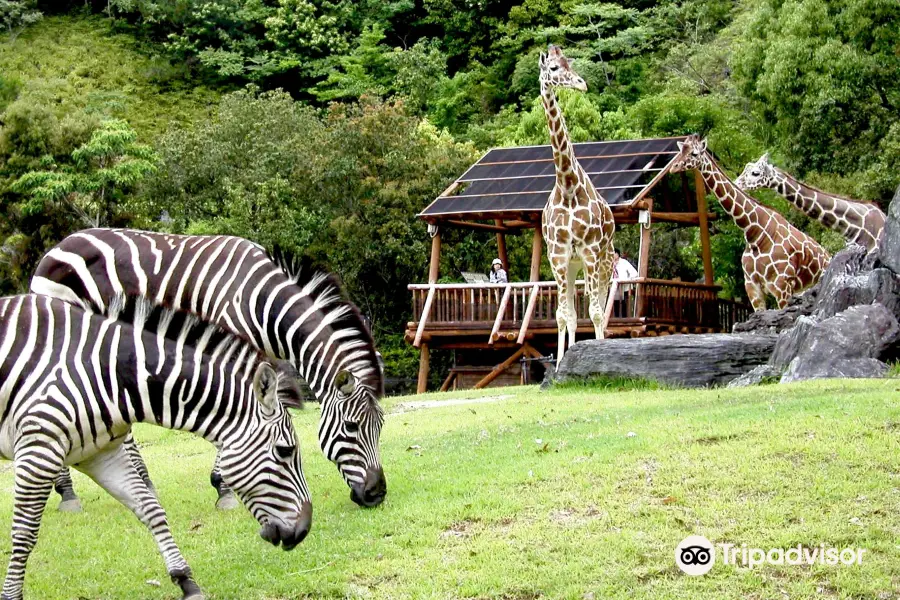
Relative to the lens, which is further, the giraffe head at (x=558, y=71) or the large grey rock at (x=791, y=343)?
the giraffe head at (x=558, y=71)

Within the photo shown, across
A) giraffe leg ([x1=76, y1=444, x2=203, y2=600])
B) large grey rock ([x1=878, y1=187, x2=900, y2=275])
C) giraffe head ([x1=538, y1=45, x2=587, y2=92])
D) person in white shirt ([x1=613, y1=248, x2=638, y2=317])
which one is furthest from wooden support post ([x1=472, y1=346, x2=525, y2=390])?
giraffe leg ([x1=76, y1=444, x2=203, y2=600])

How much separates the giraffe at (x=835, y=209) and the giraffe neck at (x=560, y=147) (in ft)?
12.2

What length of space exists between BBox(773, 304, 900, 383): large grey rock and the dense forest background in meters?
11.3

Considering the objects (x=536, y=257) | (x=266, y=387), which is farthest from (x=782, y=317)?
(x=266, y=387)

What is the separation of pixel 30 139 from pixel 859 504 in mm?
29244

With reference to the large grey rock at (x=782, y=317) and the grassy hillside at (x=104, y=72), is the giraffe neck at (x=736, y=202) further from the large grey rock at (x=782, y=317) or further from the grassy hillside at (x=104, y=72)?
the grassy hillside at (x=104, y=72)

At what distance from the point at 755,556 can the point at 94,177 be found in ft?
91.9

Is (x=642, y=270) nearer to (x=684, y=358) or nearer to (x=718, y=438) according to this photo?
(x=684, y=358)

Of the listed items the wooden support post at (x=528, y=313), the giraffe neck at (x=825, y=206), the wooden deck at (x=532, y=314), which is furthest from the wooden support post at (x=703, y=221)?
the giraffe neck at (x=825, y=206)

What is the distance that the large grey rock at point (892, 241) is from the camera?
1447 cm

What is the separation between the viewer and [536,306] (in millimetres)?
25656

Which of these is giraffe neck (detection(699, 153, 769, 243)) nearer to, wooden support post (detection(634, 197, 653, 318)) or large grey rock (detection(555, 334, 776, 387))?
wooden support post (detection(634, 197, 653, 318))

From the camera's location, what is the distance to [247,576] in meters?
7.77

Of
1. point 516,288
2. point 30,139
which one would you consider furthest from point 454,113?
point 516,288
